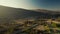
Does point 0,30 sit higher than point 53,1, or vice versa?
point 53,1

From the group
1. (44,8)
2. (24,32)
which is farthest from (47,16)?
(24,32)

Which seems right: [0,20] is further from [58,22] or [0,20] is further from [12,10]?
[58,22]

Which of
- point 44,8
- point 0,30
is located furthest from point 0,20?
point 44,8

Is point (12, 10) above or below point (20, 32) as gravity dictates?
above

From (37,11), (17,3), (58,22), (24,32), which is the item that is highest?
(17,3)

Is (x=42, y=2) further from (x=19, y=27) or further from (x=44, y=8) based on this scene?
(x=19, y=27)

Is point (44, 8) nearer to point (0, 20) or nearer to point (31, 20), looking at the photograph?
point (31, 20)
